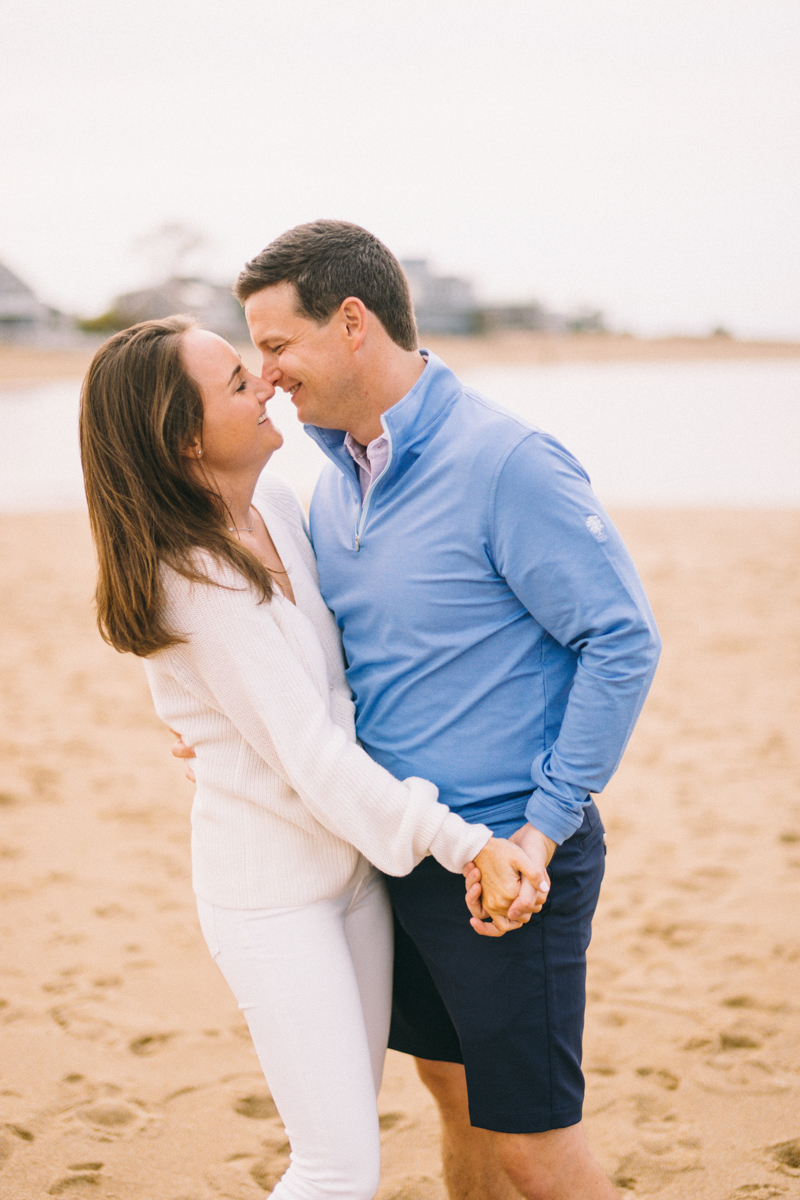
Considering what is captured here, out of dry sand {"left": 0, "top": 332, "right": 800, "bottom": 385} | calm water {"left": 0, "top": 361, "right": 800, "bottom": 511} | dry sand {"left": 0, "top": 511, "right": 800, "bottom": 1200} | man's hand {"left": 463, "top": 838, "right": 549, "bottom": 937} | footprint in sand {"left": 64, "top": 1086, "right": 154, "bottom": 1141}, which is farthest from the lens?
dry sand {"left": 0, "top": 332, "right": 800, "bottom": 385}

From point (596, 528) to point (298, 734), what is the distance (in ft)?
2.30

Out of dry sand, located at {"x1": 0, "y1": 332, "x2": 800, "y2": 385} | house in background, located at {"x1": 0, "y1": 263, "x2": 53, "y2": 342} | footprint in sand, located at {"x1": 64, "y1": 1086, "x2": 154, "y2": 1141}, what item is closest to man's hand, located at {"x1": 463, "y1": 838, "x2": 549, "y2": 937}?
footprint in sand, located at {"x1": 64, "y1": 1086, "x2": 154, "y2": 1141}

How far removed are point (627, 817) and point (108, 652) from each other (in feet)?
16.1

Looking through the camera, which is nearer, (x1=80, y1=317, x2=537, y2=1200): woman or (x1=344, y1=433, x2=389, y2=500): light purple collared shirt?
(x1=80, y1=317, x2=537, y2=1200): woman

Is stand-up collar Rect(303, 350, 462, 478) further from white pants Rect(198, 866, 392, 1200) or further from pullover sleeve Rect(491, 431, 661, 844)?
white pants Rect(198, 866, 392, 1200)

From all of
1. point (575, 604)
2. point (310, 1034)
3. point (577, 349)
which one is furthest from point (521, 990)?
point (577, 349)

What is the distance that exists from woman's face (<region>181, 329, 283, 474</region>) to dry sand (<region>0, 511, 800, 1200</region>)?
2.07m

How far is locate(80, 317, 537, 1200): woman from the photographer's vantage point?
195 centimetres

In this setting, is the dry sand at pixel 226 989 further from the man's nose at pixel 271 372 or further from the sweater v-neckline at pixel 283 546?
the man's nose at pixel 271 372

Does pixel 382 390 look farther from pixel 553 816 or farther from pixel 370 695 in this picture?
pixel 553 816

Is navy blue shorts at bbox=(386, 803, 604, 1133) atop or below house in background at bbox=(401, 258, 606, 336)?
atop

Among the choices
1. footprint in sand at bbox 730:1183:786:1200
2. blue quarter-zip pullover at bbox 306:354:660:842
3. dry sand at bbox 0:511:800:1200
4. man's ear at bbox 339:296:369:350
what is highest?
man's ear at bbox 339:296:369:350

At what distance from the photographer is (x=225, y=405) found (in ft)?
6.82

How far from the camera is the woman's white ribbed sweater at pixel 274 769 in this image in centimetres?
194
